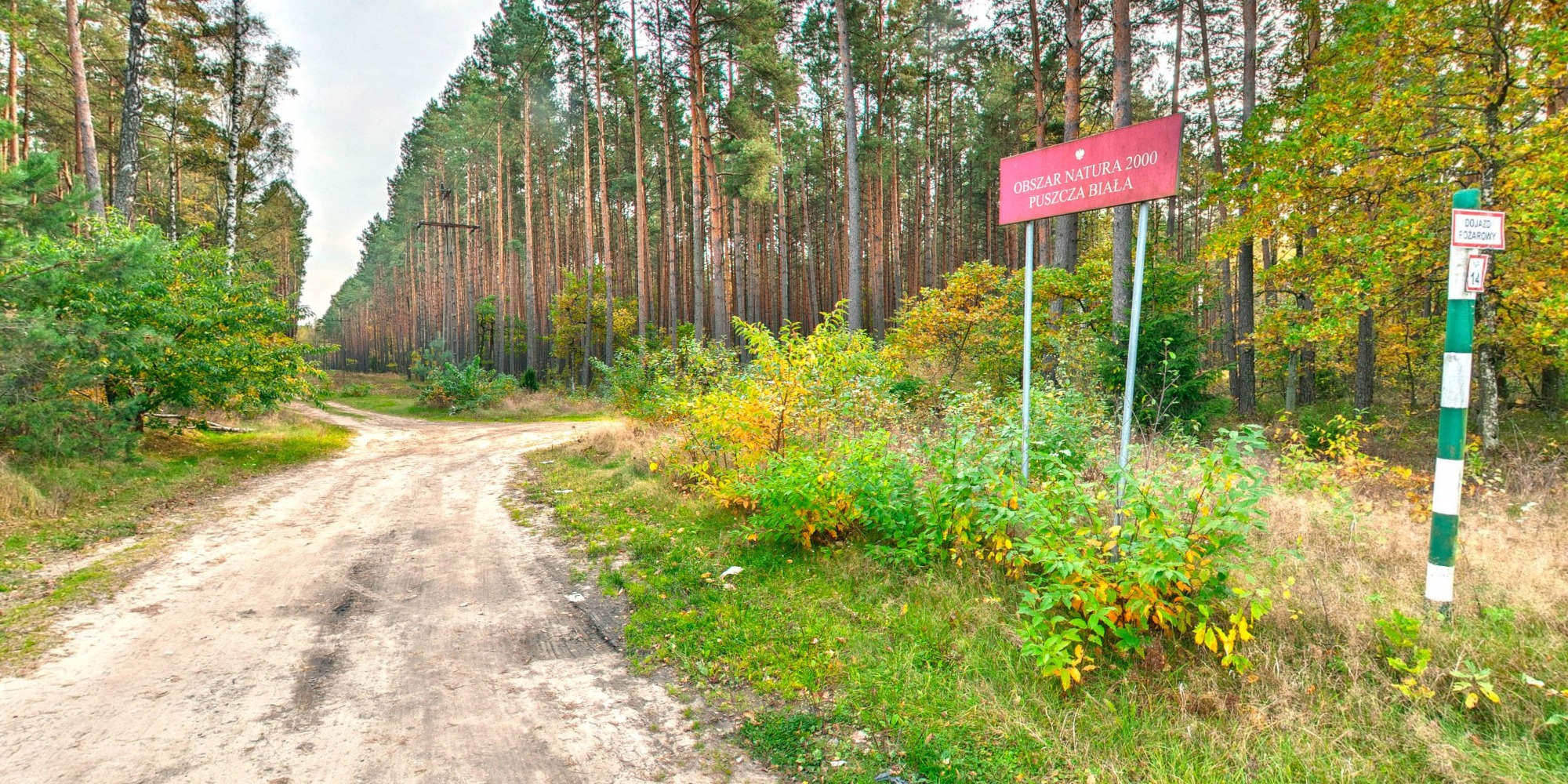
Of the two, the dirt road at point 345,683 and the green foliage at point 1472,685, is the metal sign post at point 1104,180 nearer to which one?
the green foliage at point 1472,685

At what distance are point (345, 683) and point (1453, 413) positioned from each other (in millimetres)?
6280

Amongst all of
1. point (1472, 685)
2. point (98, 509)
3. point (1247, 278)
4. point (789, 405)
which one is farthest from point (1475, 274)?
point (1247, 278)

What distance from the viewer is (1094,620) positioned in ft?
10.4

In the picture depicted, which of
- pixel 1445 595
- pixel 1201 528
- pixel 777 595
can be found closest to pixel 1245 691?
pixel 1201 528

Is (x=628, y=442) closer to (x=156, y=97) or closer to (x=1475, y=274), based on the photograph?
(x=1475, y=274)

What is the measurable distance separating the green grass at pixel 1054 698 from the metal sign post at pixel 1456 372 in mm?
383

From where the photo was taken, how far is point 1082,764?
2896mm

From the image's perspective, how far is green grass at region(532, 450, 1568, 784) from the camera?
2727 mm

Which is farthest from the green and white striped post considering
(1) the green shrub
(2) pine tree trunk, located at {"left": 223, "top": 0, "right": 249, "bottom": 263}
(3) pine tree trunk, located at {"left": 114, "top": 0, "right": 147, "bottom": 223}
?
(2) pine tree trunk, located at {"left": 223, "top": 0, "right": 249, "bottom": 263}

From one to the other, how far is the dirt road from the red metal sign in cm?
396

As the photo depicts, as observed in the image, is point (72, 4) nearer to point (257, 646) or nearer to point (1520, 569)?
point (257, 646)

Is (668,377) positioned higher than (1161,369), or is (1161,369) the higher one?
(1161,369)

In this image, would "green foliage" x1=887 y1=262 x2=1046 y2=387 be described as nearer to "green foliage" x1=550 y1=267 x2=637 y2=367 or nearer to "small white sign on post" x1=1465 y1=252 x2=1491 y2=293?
"small white sign on post" x1=1465 y1=252 x2=1491 y2=293

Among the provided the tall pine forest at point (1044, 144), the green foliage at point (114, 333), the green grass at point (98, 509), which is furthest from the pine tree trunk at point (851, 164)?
the green grass at point (98, 509)
